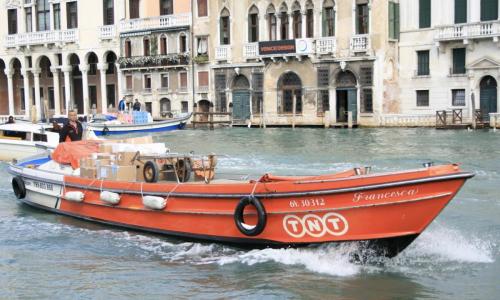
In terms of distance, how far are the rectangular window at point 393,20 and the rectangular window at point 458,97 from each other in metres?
3.45

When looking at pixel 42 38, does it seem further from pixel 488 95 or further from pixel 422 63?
pixel 488 95

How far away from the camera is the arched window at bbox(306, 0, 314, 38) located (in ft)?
113

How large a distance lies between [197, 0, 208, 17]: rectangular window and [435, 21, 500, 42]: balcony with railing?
1175 centimetres

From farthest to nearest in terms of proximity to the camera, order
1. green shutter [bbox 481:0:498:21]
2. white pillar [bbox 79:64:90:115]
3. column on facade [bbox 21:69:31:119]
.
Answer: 1. column on facade [bbox 21:69:31:119]
2. white pillar [bbox 79:64:90:115]
3. green shutter [bbox 481:0:498:21]

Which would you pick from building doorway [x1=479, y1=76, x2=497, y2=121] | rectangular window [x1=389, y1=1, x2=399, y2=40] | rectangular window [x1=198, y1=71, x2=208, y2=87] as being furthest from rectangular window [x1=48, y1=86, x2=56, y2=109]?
building doorway [x1=479, y1=76, x2=497, y2=121]

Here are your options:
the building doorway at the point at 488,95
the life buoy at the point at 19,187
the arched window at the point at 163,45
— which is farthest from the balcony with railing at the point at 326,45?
the life buoy at the point at 19,187

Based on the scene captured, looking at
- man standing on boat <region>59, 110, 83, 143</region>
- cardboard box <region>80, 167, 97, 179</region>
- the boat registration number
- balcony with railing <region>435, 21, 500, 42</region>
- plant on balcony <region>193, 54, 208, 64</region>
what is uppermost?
balcony with railing <region>435, 21, 500, 42</region>

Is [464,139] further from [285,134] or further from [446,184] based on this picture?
[446,184]

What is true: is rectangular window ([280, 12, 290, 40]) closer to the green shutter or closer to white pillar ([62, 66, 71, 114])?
the green shutter

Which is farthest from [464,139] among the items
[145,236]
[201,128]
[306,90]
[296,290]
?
[296,290]

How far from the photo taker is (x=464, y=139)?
81.9 ft

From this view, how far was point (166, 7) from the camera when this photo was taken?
1591 inches

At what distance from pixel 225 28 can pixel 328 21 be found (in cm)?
569

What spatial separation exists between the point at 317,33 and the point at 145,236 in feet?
80.2
